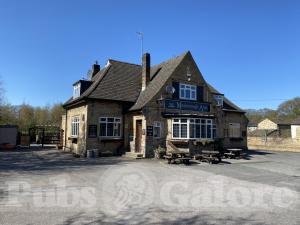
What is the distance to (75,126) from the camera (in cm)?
2586

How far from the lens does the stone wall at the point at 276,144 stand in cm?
3516

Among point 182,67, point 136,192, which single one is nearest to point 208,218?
point 136,192

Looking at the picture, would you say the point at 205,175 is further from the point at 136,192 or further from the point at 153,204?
the point at 153,204

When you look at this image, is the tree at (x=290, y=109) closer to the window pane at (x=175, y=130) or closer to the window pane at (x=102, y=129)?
the window pane at (x=175, y=130)

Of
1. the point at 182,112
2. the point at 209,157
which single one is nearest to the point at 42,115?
the point at 182,112

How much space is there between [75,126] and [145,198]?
18.2 meters

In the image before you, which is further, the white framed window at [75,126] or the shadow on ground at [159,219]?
the white framed window at [75,126]

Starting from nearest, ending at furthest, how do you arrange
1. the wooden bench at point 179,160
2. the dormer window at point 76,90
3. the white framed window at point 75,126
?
the wooden bench at point 179,160, the white framed window at point 75,126, the dormer window at point 76,90

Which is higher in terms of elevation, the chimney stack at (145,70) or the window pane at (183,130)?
the chimney stack at (145,70)

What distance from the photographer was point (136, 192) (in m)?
9.98

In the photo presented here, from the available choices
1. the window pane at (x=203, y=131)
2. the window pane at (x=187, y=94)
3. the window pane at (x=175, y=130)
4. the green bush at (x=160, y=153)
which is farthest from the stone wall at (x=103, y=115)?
the window pane at (x=203, y=131)

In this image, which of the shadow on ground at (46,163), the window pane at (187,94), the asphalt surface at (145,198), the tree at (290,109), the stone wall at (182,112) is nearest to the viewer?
the asphalt surface at (145,198)

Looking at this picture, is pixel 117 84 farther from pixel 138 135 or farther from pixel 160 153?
pixel 160 153

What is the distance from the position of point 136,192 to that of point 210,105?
18209 mm
